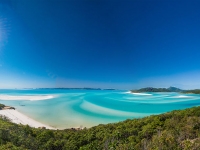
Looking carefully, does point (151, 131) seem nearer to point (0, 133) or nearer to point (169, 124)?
point (169, 124)

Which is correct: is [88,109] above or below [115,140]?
below

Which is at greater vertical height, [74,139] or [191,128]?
[191,128]

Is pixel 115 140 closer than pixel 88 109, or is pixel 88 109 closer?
pixel 115 140

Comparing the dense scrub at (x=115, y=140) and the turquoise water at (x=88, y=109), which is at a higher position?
the dense scrub at (x=115, y=140)

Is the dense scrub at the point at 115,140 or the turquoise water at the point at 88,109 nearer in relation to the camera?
the dense scrub at the point at 115,140

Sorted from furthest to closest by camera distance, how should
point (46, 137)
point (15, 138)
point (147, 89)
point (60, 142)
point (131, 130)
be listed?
Answer: point (147, 89) → point (131, 130) → point (46, 137) → point (60, 142) → point (15, 138)

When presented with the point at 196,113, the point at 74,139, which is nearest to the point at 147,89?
the point at 196,113

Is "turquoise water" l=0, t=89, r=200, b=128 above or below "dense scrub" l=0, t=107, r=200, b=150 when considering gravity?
below

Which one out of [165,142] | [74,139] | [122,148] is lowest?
[74,139]

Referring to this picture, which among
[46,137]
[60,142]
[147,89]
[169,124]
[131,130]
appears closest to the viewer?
[60,142]

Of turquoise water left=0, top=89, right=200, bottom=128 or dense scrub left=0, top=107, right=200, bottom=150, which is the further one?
turquoise water left=0, top=89, right=200, bottom=128

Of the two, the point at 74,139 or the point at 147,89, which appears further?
the point at 147,89
